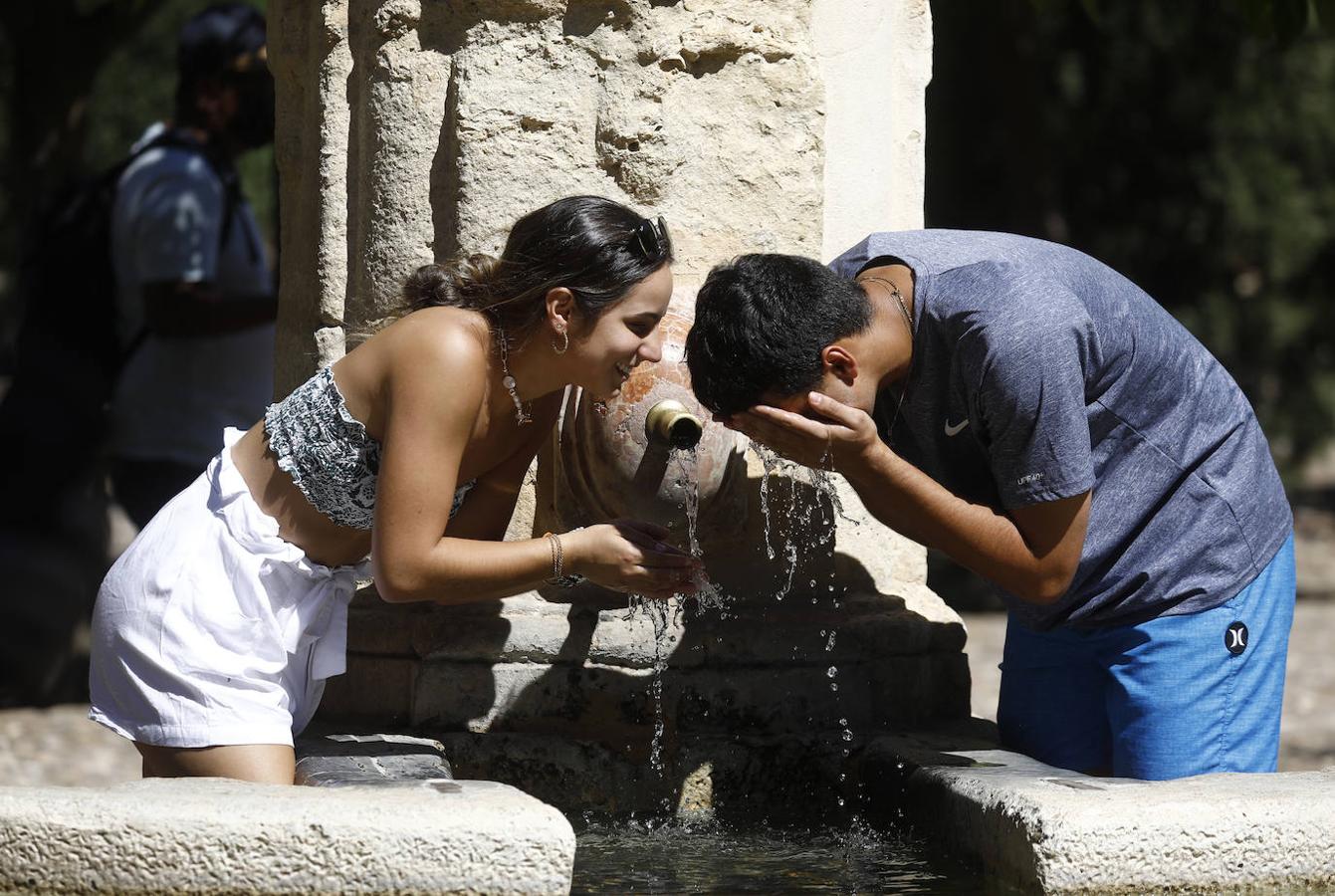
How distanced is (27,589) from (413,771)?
3.62 m

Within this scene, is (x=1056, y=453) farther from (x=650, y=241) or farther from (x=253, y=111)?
(x=253, y=111)

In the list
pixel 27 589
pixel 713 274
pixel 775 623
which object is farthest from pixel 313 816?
pixel 27 589

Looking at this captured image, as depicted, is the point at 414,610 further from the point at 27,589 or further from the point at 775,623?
the point at 27,589

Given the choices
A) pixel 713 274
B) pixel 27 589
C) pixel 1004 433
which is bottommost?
pixel 27 589

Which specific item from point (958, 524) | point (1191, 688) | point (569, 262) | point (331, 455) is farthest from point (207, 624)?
point (1191, 688)

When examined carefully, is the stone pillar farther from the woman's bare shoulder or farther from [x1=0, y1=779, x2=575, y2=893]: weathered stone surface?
[x1=0, y1=779, x2=575, y2=893]: weathered stone surface

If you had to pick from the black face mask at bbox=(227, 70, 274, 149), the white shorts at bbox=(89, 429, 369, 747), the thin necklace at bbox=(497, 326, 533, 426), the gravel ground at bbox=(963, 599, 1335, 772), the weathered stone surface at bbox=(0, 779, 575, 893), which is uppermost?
the black face mask at bbox=(227, 70, 274, 149)

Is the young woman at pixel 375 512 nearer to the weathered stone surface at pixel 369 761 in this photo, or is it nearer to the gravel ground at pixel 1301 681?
the weathered stone surface at pixel 369 761

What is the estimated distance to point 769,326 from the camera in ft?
8.14

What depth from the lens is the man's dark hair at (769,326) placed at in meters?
2.48

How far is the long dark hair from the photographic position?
2.58m

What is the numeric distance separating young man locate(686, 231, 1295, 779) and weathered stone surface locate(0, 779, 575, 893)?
0.76m

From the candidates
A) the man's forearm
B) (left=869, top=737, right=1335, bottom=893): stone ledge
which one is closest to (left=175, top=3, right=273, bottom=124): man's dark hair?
the man's forearm

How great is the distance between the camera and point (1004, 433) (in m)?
2.49
